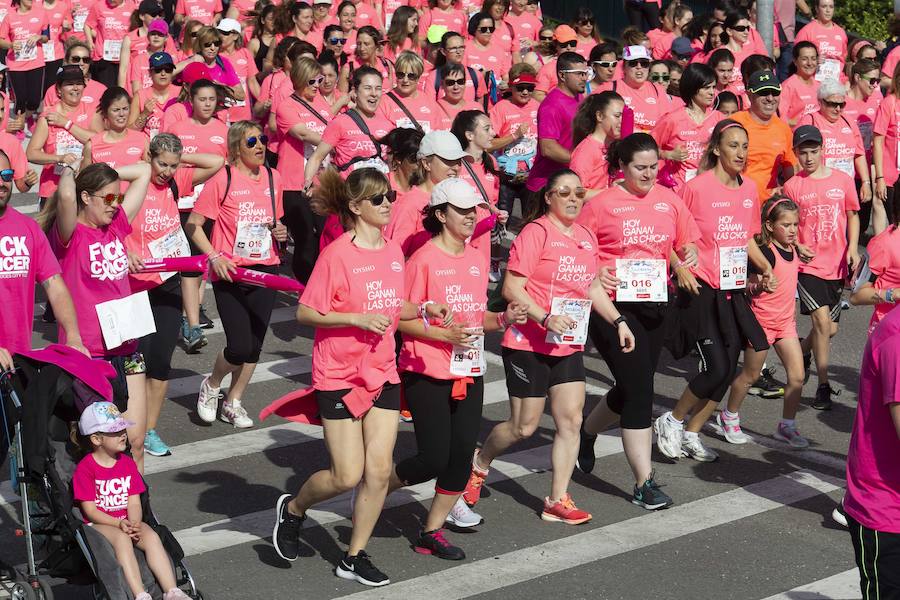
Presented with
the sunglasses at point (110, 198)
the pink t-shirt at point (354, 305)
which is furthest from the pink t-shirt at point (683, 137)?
the sunglasses at point (110, 198)

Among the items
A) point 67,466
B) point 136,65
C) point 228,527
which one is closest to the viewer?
point 67,466

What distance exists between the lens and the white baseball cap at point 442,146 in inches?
347

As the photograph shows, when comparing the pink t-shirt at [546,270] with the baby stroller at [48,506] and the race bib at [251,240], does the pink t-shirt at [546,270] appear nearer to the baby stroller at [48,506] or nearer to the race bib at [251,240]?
the baby stroller at [48,506]

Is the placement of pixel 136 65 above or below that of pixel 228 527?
above

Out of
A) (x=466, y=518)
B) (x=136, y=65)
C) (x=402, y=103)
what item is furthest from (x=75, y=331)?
(x=136, y=65)

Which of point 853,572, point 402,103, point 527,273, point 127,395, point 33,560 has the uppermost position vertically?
point 402,103

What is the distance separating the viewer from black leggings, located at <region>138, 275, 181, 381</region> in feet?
30.5

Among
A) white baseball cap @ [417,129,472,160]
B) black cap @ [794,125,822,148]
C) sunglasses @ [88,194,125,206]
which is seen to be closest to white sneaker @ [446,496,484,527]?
white baseball cap @ [417,129,472,160]

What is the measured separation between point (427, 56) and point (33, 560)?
11555mm

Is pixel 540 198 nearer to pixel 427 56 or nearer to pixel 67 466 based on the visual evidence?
pixel 67 466

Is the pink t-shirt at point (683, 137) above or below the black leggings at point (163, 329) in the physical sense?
above

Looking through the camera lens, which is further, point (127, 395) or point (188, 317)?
point (188, 317)

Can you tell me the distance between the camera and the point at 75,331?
760cm

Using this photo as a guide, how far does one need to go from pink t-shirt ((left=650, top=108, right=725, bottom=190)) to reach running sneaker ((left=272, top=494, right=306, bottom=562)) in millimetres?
5570
